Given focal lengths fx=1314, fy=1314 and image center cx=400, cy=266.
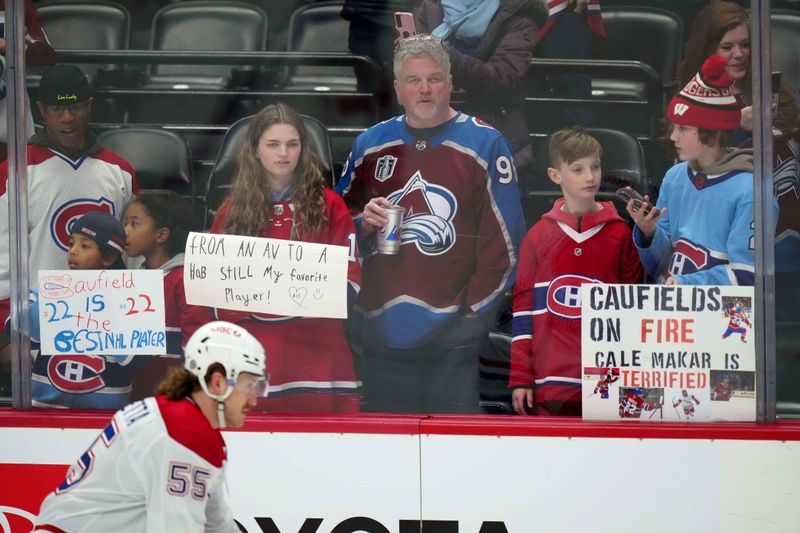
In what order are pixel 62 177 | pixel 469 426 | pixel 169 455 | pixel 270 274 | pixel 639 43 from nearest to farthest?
1. pixel 169 455
2. pixel 639 43
3. pixel 469 426
4. pixel 270 274
5. pixel 62 177

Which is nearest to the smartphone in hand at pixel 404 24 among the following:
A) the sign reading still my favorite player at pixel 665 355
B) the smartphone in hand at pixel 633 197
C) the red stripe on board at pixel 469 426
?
the smartphone in hand at pixel 633 197

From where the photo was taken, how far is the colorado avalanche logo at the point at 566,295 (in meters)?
4.28

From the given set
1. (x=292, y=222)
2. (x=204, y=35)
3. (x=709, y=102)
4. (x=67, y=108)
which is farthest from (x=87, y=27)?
(x=709, y=102)

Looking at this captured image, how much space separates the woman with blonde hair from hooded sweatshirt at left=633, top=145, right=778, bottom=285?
40.7 inches

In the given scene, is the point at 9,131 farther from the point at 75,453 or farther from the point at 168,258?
the point at 75,453

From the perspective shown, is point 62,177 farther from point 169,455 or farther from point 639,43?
point 639,43

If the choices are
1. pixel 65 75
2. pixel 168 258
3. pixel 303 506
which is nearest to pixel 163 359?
pixel 168 258

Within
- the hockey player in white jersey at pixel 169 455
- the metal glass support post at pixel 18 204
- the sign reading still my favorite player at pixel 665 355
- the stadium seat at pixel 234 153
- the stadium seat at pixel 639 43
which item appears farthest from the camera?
the metal glass support post at pixel 18 204

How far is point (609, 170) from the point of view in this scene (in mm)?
4219

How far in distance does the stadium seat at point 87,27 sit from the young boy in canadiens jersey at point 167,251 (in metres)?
0.48

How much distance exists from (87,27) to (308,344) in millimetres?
1299

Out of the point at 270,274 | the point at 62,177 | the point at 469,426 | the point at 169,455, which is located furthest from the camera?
the point at 62,177

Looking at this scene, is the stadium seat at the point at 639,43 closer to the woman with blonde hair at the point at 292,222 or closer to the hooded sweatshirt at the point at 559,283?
the hooded sweatshirt at the point at 559,283

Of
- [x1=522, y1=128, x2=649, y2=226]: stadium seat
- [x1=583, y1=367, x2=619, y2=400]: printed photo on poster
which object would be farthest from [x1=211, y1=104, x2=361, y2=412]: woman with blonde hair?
[x1=583, y1=367, x2=619, y2=400]: printed photo on poster
